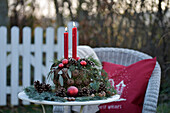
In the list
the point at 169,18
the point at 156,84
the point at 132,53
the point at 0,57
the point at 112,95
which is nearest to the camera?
the point at 112,95

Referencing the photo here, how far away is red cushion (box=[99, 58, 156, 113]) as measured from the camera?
2.25 meters

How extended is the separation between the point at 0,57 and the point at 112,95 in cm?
272

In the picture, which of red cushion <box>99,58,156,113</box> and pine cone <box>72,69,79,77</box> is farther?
red cushion <box>99,58,156,113</box>

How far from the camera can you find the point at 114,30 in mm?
4344

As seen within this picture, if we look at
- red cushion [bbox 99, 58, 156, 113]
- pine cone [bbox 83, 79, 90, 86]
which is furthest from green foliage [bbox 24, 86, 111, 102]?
red cushion [bbox 99, 58, 156, 113]

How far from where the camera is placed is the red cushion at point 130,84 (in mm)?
2252

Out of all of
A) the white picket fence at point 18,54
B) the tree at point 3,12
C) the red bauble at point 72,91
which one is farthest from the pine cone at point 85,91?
the tree at point 3,12

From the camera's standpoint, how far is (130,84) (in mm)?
2395

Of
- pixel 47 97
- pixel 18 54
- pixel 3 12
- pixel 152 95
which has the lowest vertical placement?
pixel 152 95

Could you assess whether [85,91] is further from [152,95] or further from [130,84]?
[130,84]

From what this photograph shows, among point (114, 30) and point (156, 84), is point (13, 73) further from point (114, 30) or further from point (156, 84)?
point (156, 84)

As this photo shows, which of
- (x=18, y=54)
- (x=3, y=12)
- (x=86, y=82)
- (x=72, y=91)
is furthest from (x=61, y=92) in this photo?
(x=3, y=12)

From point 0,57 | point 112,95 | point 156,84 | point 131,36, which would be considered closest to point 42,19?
point 0,57

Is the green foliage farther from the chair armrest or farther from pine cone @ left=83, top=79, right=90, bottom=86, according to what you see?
the chair armrest
